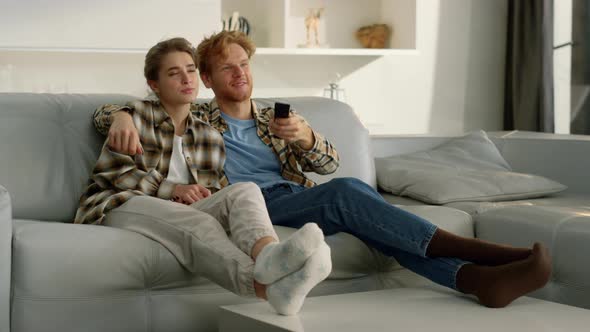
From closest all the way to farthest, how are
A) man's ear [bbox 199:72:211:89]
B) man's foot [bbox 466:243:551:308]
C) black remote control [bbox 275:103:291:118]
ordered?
man's foot [bbox 466:243:551:308]
black remote control [bbox 275:103:291:118]
man's ear [bbox 199:72:211:89]

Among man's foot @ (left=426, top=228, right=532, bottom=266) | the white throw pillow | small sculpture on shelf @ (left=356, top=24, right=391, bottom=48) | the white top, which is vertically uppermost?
small sculpture on shelf @ (left=356, top=24, right=391, bottom=48)

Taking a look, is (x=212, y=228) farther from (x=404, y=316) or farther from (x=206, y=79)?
(x=206, y=79)

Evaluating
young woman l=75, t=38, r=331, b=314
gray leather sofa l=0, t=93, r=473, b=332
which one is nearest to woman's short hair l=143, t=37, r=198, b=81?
young woman l=75, t=38, r=331, b=314

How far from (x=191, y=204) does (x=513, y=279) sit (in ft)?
2.93

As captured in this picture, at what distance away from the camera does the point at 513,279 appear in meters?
1.97

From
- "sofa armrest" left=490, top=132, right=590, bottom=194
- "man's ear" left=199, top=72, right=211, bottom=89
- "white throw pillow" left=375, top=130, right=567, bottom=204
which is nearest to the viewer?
"man's ear" left=199, top=72, right=211, bottom=89

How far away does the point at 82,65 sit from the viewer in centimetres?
439

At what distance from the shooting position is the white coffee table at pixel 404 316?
175 cm

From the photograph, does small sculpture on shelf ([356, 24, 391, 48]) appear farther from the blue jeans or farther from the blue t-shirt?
the blue jeans

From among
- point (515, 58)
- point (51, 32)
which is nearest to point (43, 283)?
point (51, 32)

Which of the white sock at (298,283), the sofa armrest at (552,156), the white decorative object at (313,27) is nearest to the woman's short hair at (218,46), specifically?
the white sock at (298,283)

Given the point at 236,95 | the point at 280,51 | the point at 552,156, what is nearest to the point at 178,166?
the point at 236,95

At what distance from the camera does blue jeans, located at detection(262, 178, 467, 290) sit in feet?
6.98

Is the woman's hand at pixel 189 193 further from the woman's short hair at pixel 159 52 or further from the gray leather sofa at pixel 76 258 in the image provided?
the woman's short hair at pixel 159 52
